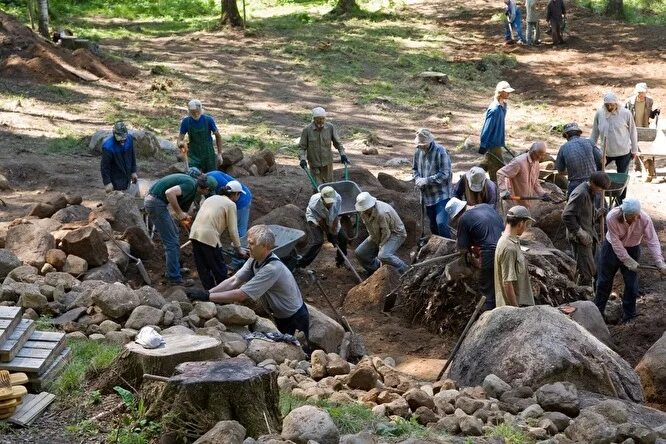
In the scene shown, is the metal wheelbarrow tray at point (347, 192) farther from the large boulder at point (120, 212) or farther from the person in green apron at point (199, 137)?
the large boulder at point (120, 212)

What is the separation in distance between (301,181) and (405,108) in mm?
7195

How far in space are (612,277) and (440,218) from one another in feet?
7.82

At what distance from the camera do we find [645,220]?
10102 millimetres

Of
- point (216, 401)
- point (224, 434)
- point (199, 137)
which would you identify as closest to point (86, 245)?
point (199, 137)

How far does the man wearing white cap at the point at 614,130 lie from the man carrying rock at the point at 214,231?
5.03 metres

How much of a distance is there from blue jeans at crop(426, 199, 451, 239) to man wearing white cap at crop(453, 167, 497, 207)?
129 centimetres

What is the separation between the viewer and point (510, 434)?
6355mm

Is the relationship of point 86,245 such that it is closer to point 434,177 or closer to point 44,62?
point 434,177

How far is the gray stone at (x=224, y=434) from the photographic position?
545cm

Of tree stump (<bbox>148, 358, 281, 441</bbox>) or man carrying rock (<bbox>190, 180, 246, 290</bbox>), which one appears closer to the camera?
tree stump (<bbox>148, 358, 281, 441</bbox>)

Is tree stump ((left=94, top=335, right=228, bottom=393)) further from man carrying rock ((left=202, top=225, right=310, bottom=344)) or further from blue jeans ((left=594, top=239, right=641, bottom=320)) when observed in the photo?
blue jeans ((left=594, top=239, right=641, bottom=320))

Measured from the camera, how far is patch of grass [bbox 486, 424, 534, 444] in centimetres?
629

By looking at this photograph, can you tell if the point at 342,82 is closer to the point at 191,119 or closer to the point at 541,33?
the point at 541,33

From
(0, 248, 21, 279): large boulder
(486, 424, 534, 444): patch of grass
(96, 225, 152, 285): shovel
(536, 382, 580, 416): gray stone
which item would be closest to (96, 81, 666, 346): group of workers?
(96, 225, 152, 285): shovel
